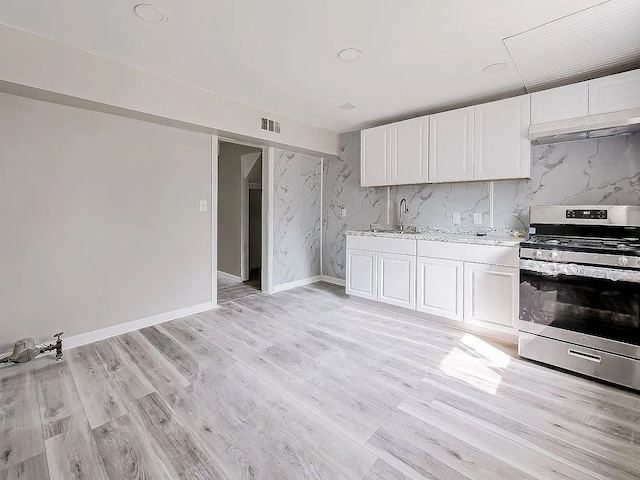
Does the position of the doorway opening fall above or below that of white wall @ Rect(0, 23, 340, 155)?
below

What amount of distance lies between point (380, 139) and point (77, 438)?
3.90 m

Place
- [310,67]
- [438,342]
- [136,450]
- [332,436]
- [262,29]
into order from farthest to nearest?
[438,342], [310,67], [262,29], [332,436], [136,450]

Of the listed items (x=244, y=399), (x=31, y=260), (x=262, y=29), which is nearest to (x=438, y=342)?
(x=244, y=399)

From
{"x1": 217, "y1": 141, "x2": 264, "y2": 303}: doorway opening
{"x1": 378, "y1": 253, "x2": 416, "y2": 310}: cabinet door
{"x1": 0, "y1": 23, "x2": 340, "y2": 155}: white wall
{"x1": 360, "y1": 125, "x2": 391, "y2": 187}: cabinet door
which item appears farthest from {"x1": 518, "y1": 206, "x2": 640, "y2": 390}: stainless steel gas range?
{"x1": 217, "y1": 141, "x2": 264, "y2": 303}: doorway opening

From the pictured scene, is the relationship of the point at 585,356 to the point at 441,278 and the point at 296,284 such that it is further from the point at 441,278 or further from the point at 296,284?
the point at 296,284

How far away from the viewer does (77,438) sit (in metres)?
1.60

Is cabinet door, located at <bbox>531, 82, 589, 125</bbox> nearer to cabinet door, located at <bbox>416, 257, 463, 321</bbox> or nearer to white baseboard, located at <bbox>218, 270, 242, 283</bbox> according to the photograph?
cabinet door, located at <bbox>416, 257, 463, 321</bbox>

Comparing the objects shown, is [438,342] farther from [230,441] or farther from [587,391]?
[230,441]

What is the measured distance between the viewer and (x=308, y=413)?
180 cm

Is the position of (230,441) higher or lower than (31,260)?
lower

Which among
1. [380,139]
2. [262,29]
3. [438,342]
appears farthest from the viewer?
[380,139]

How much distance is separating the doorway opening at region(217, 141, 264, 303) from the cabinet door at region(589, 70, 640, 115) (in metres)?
3.96

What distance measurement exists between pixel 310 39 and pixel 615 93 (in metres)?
2.42

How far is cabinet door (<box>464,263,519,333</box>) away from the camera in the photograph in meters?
2.67
